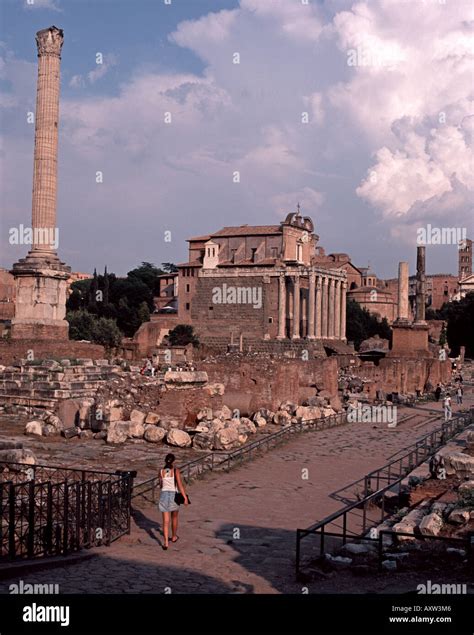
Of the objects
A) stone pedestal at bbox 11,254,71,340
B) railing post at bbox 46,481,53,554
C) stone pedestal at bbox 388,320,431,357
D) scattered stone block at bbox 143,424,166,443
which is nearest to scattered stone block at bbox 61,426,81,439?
scattered stone block at bbox 143,424,166,443

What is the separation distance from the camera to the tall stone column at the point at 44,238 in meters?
24.8

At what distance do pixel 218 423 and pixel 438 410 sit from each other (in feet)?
50.7

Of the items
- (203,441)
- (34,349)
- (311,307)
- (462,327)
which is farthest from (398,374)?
(462,327)

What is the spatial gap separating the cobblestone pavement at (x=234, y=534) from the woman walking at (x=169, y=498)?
180 mm

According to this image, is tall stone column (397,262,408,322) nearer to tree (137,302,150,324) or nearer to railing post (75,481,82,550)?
tree (137,302,150,324)

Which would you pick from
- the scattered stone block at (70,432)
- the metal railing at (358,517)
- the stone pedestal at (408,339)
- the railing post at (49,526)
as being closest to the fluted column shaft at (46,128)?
the scattered stone block at (70,432)

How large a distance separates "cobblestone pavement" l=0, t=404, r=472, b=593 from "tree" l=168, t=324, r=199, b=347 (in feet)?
145

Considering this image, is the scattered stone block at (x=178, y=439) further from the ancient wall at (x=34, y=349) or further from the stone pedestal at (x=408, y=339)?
the stone pedestal at (x=408, y=339)

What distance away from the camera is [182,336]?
63844 millimetres

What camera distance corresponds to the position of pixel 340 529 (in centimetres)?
1042

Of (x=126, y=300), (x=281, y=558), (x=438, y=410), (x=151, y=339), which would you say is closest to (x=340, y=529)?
(x=281, y=558)

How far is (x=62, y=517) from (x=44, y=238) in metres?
18.2

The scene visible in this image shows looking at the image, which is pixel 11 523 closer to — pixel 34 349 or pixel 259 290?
pixel 34 349
